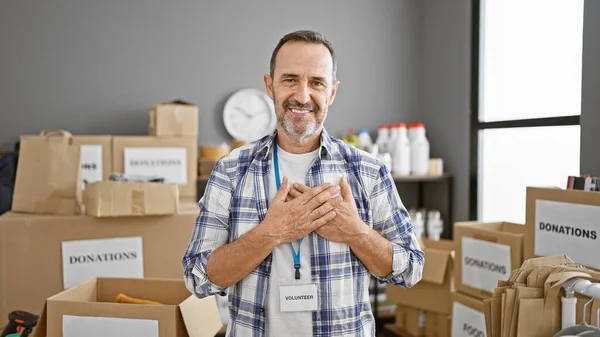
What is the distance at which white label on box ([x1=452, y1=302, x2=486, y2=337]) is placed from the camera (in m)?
2.42

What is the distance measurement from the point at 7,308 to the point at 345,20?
2.78 m

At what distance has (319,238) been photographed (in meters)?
1.39

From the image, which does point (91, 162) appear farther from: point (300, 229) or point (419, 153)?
point (419, 153)

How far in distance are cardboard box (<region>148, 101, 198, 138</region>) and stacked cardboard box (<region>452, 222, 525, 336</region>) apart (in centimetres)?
155

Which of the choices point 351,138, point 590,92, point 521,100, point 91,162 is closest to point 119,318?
point 91,162

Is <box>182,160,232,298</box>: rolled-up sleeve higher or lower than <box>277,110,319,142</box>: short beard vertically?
→ lower

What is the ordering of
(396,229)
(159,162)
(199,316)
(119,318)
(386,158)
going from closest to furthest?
(396,229) < (119,318) < (199,316) < (159,162) < (386,158)

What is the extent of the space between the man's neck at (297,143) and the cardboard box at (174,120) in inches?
62.8

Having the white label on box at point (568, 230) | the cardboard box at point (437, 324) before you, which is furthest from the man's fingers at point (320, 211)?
the cardboard box at point (437, 324)

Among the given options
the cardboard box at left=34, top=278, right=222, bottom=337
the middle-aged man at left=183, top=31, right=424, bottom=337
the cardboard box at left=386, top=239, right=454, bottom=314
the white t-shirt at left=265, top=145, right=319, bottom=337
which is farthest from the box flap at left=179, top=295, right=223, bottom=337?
the cardboard box at left=386, top=239, right=454, bottom=314

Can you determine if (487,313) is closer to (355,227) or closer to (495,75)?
(355,227)

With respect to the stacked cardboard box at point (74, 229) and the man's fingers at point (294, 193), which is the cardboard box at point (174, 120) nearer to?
the stacked cardboard box at point (74, 229)

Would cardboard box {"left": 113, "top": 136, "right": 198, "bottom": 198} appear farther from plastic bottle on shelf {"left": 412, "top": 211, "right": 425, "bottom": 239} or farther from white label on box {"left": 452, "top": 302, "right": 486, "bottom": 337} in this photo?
white label on box {"left": 452, "top": 302, "right": 486, "bottom": 337}

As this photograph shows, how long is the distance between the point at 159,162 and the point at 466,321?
182cm
